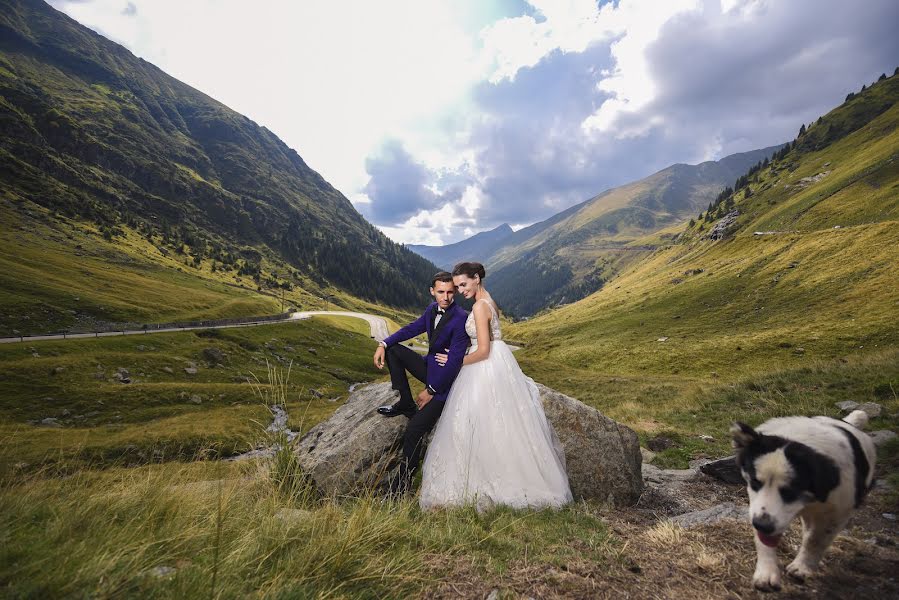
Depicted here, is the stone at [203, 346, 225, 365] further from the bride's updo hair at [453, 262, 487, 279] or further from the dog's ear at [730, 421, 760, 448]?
the dog's ear at [730, 421, 760, 448]

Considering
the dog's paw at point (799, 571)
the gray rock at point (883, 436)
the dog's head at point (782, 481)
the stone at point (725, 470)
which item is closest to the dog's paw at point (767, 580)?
the dog's head at point (782, 481)

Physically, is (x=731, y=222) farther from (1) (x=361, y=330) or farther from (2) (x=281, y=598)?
(2) (x=281, y=598)

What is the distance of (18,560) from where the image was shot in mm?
2688

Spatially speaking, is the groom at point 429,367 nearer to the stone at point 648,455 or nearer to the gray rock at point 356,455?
the gray rock at point 356,455

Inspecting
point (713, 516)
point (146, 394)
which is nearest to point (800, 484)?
point (713, 516)

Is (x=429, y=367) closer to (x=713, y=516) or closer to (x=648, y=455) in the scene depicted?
(x=713, y=516)

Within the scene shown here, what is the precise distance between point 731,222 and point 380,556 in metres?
173

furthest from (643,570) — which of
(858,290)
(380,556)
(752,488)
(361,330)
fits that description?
(361,330)

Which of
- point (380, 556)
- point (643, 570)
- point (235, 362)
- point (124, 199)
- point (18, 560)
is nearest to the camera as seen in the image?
point (18, 560)

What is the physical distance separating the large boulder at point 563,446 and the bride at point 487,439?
1.06 meters

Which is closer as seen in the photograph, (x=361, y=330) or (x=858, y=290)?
(x=858, y=290)

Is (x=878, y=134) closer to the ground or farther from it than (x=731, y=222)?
farther from it

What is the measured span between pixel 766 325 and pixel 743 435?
227 feet

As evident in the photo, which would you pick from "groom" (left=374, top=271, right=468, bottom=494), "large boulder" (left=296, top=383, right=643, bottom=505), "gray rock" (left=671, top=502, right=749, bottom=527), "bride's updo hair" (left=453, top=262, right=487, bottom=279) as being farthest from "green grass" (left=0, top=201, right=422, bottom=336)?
"gray rock" (left=671, top=502, right=749, bottom=527)
